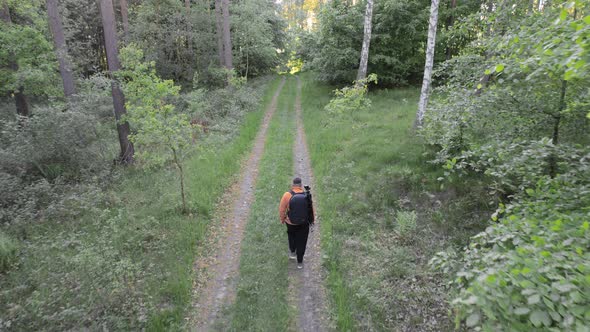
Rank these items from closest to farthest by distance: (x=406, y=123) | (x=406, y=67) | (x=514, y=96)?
1. (x=514, y=96)
2. (x=406, y=123)
3. (x=406, y=67)

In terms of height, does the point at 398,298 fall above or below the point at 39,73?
below

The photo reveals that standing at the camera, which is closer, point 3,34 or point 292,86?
point 3,34

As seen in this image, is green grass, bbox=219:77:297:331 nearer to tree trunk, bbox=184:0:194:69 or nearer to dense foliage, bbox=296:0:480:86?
dense foliage, bbox=296:0:480:86

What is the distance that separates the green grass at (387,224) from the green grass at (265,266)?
1110 mm

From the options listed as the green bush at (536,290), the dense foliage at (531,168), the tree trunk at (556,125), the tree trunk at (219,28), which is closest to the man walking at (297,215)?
the dense foliage at (531,168)

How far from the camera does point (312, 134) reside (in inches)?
689

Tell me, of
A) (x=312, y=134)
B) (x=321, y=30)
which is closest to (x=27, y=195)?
(x=312, y=134)

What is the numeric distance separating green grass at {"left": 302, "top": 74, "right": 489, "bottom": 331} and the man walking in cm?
84

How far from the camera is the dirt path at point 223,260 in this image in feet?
21.4

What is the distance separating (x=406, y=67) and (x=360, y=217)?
674 inches

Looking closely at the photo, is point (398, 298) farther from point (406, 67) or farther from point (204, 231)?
point (406, 67)

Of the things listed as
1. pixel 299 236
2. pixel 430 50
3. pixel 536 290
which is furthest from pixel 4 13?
pixel 536 290

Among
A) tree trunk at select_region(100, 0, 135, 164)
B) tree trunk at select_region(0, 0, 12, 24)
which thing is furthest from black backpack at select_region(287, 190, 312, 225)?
tree trunk at select_region(0, 0, 12, 24)

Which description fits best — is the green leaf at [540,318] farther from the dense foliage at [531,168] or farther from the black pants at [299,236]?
the black pants at [299,236]
